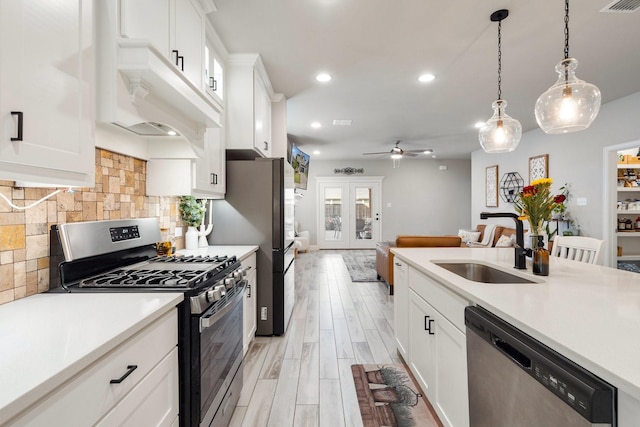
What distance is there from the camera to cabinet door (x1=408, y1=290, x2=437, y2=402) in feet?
5.76

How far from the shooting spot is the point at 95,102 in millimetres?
1197

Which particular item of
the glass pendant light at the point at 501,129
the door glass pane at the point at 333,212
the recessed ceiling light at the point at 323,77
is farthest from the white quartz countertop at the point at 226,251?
the door glass pane at the point at 333,212

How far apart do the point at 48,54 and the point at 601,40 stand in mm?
3821

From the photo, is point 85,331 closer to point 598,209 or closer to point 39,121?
point 39,121

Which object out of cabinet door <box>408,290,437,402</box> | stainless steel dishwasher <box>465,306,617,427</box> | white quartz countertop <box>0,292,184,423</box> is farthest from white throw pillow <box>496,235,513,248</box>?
white quartz countertop <box>0,292,184,423</box>

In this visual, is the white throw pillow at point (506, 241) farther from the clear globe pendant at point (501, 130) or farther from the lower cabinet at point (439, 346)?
the lower cabinet at point (439, 346)

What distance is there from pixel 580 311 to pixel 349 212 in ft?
26.4

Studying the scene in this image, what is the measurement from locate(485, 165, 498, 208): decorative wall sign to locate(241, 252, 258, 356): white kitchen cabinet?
6.23 metres

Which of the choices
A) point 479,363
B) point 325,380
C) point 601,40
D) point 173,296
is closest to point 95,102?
point 173,296

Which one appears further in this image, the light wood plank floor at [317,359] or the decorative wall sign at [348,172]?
the decorative wall sign at [348,172]

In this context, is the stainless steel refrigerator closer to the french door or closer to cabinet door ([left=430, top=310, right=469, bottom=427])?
cabinet door ([left=430, top=310, right=469, bottom=427])

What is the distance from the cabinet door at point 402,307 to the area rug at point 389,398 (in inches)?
7.0

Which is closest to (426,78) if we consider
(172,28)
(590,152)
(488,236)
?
(172,28)

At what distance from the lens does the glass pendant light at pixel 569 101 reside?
1817mm
